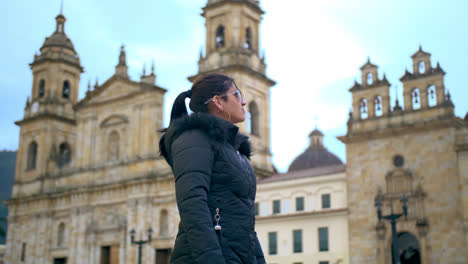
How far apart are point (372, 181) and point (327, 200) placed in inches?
164

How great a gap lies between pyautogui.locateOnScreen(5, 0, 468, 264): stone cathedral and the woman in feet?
66.1

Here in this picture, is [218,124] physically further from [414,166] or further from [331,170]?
[331,170]

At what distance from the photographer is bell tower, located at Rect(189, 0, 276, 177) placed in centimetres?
3962

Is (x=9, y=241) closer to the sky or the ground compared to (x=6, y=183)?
closer to the ground

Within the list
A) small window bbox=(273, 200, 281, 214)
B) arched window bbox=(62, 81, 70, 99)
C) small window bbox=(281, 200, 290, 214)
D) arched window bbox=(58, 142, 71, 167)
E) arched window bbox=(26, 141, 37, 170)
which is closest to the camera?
small window bbox=(281, 200, 290, 214)

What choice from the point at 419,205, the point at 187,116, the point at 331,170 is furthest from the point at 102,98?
the point at 187,116

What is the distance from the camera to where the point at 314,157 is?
50281mm

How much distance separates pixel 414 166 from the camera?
30.6 m

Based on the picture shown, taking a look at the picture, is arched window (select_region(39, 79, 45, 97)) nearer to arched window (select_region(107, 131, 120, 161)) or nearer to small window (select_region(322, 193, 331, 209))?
arched window (select_region(107, 131, 120, 161))

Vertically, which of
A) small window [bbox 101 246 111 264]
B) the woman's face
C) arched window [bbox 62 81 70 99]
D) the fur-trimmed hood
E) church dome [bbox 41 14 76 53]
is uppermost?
church dome [bbox 41 14 76 53]

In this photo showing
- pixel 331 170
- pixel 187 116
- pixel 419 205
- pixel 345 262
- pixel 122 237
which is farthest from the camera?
pixel 122 237

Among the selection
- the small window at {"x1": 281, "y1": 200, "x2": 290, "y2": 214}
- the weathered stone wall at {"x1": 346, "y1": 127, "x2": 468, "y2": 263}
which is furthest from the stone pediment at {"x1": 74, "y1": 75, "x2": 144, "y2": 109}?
the weathered stone wall at {"x1": 346, "y1": 127, "x2": 468, "y2": 263}

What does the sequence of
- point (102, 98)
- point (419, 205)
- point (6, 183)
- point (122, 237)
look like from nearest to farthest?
point (419, 205) → point (122, 237) → point (102, 98) → point (6, 183)

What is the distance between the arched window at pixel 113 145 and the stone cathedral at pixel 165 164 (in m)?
0.09
